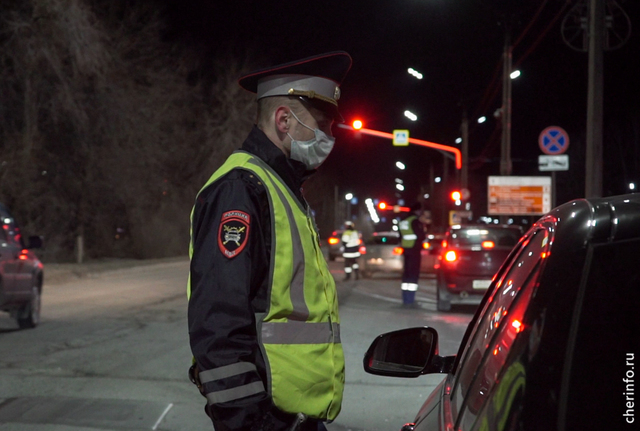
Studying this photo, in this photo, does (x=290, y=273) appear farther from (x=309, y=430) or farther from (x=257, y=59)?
(x=257, y=59)

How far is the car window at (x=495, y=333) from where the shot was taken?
186 cm

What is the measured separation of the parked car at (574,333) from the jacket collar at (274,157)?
1133 mm

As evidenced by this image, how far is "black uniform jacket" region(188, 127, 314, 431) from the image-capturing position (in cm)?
232

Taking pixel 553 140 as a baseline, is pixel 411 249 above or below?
below

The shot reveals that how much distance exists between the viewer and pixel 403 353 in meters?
2.89

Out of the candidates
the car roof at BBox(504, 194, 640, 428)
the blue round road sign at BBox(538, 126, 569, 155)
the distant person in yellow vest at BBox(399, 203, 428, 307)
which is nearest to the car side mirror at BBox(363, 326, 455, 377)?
the car roof at BBox(504, 194, 640, 428)

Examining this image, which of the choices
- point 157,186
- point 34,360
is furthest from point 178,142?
point 34,360

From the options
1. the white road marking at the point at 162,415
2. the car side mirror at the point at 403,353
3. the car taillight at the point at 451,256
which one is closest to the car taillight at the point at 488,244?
the car taillight at the point at 451,256

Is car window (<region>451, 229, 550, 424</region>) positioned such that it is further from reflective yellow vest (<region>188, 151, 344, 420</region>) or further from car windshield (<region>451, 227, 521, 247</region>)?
car windshield (<region>451, 227, 521, 247</region>)

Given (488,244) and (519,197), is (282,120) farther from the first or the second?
(519,197)

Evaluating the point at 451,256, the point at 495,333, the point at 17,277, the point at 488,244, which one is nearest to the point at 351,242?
the point at 451,256

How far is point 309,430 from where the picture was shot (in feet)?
Result: 8.48

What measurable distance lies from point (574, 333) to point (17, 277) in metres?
11.8

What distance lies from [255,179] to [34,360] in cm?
770
